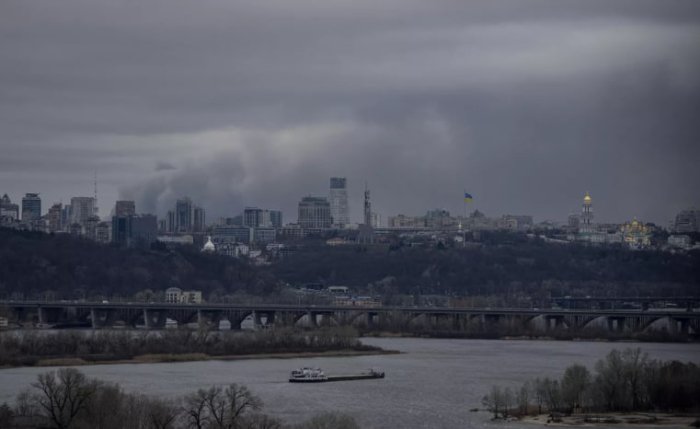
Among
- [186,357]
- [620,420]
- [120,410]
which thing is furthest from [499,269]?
[120,410]

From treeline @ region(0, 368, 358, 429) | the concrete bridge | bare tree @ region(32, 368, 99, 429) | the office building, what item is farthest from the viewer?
the office building

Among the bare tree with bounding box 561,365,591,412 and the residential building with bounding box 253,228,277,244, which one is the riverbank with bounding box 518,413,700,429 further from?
the residential building with bounding box 253,228,277,244

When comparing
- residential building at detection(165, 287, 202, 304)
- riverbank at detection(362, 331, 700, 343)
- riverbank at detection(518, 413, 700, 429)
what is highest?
residential building at detection(165, 287, 202, 304)

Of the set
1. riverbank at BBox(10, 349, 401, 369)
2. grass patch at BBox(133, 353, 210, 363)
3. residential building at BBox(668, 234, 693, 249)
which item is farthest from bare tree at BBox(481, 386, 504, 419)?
residential building at BBox(668, 234, 693, 249)

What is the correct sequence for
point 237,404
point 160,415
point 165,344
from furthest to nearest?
point 165,344
point 237,404
point 160,415

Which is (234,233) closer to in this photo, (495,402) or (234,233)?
(234,233)

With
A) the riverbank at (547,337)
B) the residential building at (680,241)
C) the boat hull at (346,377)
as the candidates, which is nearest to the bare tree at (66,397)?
the boat hull at (346,377)

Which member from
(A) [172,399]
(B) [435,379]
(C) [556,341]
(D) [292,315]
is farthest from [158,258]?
(A) [172,399]
